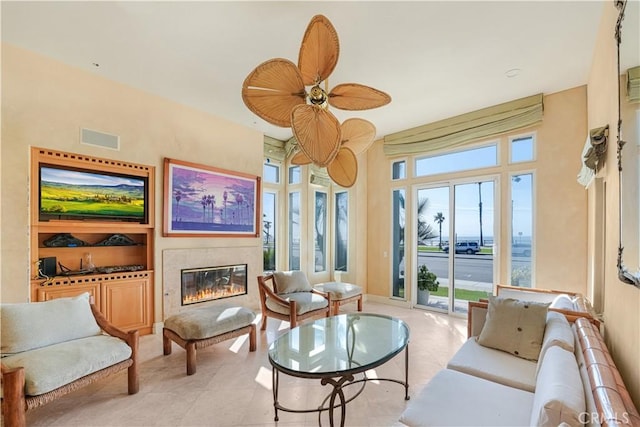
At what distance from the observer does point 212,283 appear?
4.37 meters

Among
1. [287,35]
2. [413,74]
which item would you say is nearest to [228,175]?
[287,35]

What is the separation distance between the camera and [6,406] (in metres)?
1.77

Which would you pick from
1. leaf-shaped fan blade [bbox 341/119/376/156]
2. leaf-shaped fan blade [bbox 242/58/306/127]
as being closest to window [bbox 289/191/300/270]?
leaf-shaped fan blade [bbox 341/119/376/156]

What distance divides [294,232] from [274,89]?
4323 millimetres

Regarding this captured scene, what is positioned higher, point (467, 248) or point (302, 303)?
point (467, 248)

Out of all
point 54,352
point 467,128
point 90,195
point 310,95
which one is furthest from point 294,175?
point 54,352

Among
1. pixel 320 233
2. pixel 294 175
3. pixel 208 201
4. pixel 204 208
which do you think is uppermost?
pixel 294 175

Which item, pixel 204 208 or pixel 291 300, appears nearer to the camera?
pixel 291 300

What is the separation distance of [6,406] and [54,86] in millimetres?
3021

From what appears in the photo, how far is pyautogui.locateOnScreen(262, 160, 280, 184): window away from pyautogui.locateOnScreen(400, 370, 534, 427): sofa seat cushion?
185 inches

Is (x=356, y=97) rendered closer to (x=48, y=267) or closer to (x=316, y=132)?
(x=316, y=132)

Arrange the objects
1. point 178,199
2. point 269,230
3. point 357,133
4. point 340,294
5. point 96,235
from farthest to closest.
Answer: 1. point 269,230
2. point 340,294
3. point 178,199
4. point 96,235
5. point 357,133

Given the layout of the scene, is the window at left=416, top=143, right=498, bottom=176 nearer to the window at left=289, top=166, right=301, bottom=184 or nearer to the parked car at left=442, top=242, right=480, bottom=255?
the parked car at left=442, top=242, right=480, bottom=255
